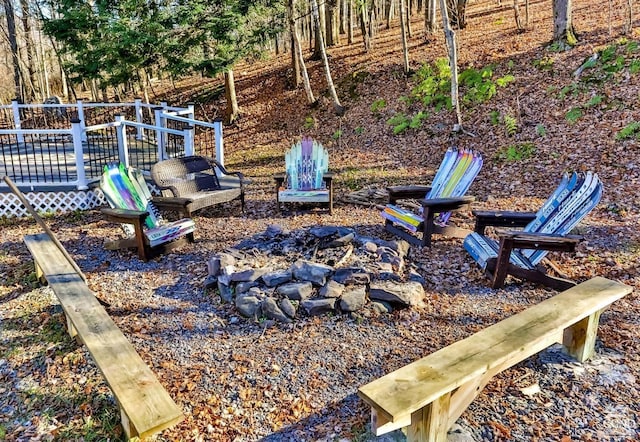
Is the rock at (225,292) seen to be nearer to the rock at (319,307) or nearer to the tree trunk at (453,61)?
the rock at (319,307)

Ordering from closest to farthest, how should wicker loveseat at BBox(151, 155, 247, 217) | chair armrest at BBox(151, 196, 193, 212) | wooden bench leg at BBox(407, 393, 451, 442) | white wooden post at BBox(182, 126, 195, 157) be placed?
wooden bench leg at BBox(407, 393, 451, 442), chair armrest at BBox(151, 196, 193, 212), wicker loveseat at BBox(151, 155, 247, 217), white wooden post at BBox(182, 126, 195, 157)

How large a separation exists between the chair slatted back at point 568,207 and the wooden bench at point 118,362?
353 cm

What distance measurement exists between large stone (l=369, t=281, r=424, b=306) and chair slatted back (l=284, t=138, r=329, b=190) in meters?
3.06

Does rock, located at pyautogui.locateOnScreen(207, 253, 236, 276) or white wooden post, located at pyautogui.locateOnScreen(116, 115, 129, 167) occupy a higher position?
white wooden post, located at pyautogui.locateOnScreen(116, 115, 129, 167)

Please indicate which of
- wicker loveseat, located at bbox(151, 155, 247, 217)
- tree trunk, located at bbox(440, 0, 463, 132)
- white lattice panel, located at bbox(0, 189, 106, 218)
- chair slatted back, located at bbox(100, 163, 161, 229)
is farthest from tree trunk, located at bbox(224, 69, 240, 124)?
chair slatted back, located at bbox(100, 163, 161, 229)

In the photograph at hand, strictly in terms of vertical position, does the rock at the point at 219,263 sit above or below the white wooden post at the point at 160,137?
below

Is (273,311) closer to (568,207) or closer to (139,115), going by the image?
(568,207)

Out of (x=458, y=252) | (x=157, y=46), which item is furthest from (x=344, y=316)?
(x=157, y=46)

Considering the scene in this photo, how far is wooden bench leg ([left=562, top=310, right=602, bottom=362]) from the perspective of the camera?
3158 millimetres

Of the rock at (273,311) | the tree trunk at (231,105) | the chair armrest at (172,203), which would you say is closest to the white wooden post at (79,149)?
the chair armrest at (172,203)

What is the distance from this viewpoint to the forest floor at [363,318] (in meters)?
2.78

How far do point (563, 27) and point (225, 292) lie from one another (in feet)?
33.2

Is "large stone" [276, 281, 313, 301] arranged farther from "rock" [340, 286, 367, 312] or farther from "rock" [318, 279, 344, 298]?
"rock" [340, 286, 367, 312]

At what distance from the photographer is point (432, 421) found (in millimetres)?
2314
